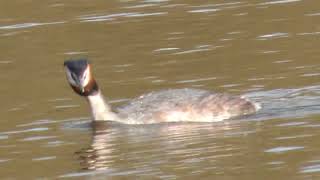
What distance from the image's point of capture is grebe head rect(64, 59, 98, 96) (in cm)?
1908

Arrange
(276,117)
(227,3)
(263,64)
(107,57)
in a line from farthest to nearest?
(227,3), (107,57), (263,64), (276,117)

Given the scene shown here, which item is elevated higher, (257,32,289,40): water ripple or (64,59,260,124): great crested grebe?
(64,59,260,124): great crested grebe

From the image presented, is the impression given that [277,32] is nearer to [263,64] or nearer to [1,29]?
[263,64]

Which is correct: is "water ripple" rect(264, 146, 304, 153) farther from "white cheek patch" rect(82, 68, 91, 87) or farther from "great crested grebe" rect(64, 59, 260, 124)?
"white cheek patch" rect(82, 68, 91, 87)

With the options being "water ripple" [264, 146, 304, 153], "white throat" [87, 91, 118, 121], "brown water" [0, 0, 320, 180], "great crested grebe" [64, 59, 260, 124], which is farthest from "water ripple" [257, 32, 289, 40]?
Result: "water ripple" [264, 146, 304, 153]

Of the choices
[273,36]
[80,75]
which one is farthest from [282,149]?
[273,36]

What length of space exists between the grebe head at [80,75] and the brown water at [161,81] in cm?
48

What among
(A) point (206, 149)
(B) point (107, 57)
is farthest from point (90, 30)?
(A) point (206, 149)

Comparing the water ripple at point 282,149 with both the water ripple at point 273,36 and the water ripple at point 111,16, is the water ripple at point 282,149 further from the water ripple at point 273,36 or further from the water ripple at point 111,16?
the water ripple at point 111,16

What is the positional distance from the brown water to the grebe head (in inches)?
18.8

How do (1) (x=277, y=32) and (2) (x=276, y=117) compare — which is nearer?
(2) (x=276, y=117)

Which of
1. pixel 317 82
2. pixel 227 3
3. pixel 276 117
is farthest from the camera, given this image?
pixel 227 3

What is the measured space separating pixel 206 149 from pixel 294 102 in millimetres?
2894

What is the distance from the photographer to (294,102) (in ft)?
62.9
